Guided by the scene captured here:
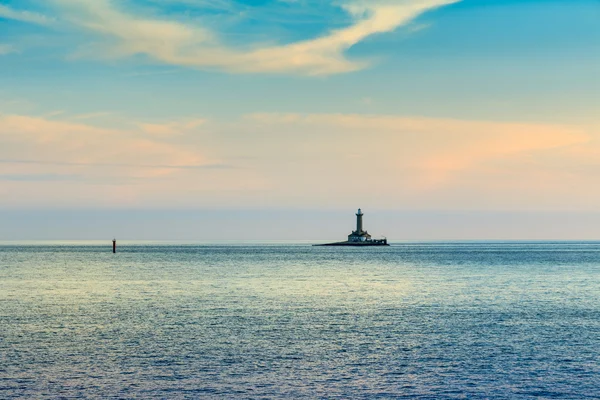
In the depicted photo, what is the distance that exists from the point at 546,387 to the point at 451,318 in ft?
64.7

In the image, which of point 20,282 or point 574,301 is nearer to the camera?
point 574,301

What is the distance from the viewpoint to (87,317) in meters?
Answer: 46.1

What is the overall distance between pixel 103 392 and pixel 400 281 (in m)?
61.2

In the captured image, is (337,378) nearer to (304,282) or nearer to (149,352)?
(149,352)

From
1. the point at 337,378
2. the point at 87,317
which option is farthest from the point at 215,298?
the point at 337,378

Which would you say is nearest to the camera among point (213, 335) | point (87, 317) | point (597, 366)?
point (597, 366)

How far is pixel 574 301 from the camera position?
5838 cm

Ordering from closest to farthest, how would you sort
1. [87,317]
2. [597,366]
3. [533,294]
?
[597,366]
[87,317]
[533,294]

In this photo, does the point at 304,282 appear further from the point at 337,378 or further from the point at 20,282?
the point at 337,378

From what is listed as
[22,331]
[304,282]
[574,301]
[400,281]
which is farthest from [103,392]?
[400,281]

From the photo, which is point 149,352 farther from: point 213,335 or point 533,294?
point 533,294

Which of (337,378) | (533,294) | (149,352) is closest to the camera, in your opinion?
(337,378)

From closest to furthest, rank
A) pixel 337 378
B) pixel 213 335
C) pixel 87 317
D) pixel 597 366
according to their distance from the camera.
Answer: pixel 337 378 < pixel 597 366 < pixel 213 335 < pixel 87 317

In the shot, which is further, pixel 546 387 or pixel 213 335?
pixel 213 335
